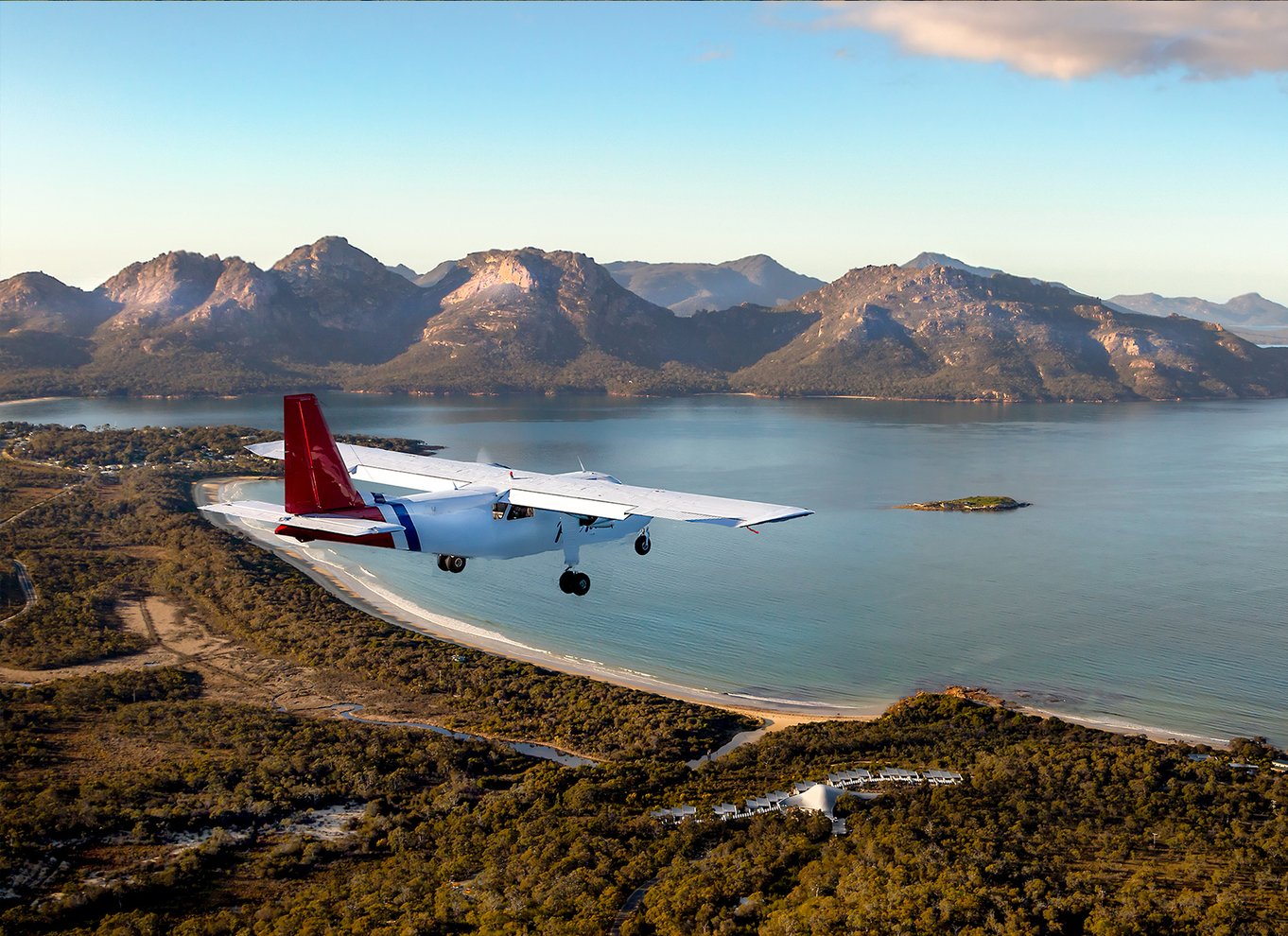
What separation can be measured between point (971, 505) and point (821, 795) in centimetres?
8345

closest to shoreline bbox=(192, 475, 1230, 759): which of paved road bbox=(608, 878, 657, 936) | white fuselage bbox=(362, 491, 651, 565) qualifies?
paved road bbox=(608, 878, 657, 936)

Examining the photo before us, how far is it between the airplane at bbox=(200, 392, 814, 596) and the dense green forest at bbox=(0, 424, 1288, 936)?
Answer: 11.7 metres

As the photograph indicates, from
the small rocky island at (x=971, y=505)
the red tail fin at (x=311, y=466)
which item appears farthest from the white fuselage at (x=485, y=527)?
the small rocky island at (x=971, y=505)

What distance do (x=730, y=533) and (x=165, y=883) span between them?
71.1 metres

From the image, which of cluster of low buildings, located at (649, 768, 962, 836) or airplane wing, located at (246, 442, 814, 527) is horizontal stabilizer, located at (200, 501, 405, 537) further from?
cluster of low buildings, located at (649, 768, 962, 836)

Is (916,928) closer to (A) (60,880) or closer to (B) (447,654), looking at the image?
(A) (60,880)

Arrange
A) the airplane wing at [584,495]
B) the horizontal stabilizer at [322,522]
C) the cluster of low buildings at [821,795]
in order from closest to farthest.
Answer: the horizontal stabilizer at [322,522]
the airplane wing at [584,495]
the cluster of low buildings at [821,795]

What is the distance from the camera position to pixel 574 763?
150ft

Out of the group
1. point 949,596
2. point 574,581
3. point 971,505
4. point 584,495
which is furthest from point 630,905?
point 971,505

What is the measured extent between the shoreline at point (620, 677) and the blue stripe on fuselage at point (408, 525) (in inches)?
1087

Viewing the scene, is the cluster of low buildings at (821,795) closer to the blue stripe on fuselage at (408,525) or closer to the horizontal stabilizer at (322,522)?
the blue stripe on fuselage at (408,525)

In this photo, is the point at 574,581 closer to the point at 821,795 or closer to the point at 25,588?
the point at 821,795

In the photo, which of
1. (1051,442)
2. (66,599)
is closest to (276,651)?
(66,599)

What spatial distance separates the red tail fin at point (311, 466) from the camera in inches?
882
